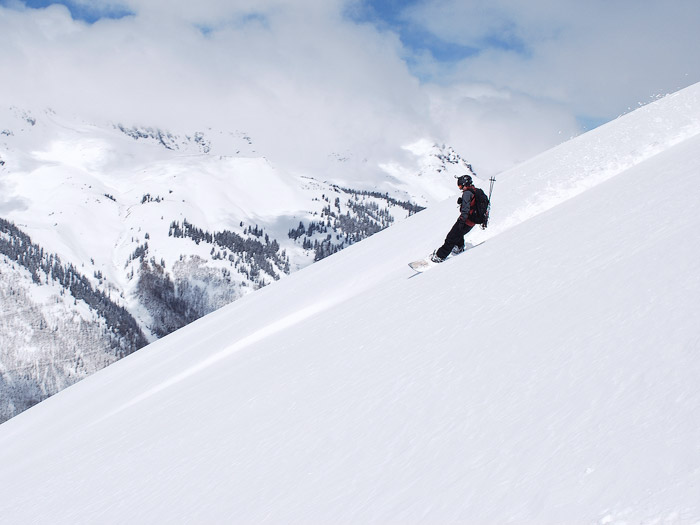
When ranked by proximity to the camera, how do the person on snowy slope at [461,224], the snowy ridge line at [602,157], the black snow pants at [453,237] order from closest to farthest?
the person on snowy slope at [461,224]
the black snow pants at [453,237]
the snowy ridge line at [602,157]

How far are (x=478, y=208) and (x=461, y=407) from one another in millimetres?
8452

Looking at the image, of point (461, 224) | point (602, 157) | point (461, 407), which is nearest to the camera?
point (461, 407)

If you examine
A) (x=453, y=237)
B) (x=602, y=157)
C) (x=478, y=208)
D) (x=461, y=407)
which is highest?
(x=602, y=157)

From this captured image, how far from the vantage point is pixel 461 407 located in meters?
4.23

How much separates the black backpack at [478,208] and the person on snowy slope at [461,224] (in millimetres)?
62

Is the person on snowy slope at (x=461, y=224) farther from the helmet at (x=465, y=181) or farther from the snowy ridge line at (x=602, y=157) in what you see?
the snowy ridge line at (x=602, y=157)

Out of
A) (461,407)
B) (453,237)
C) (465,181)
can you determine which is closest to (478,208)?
(465,181)

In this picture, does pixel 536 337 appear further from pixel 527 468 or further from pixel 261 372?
pixel 261 372

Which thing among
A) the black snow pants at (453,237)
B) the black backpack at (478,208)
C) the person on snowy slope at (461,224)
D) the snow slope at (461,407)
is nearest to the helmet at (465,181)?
the person on snowy slope at (461,224)

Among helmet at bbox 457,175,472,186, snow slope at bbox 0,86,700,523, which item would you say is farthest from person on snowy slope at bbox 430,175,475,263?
snow slope at bbox 0,86,700,523

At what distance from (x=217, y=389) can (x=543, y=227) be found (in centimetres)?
702

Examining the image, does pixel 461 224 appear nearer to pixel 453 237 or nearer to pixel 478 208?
pixel 453 237

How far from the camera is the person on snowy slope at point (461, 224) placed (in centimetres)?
1201

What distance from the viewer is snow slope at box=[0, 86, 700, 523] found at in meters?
2.87
